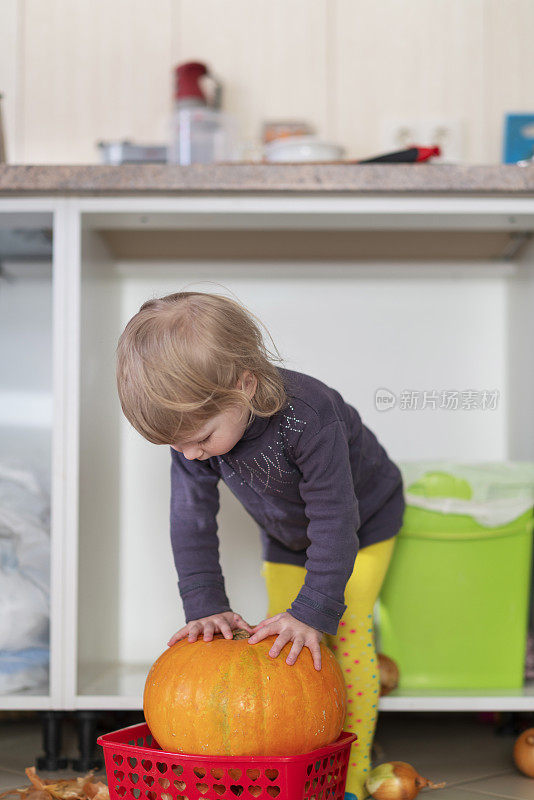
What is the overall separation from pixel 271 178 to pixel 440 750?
0.84 m

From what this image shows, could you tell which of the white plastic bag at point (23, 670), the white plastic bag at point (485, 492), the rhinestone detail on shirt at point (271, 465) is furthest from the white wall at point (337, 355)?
the rhinestone detail on shirt at point (271, 465)

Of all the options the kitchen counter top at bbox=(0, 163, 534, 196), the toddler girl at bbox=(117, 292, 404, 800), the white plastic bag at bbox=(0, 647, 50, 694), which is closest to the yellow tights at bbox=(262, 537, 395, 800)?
the toddler girl at bbox=(117, 292, 404, 800)

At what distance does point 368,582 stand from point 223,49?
125cm

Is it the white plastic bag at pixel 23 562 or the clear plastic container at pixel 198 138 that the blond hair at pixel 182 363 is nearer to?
the white plastic bag at pixel 23 562

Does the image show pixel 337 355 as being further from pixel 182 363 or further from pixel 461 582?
pixel 182 363

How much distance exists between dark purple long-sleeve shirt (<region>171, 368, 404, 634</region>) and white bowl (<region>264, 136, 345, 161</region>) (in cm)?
62

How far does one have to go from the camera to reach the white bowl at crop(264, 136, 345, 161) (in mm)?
1447

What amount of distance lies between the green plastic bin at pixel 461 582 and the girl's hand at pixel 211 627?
14.3 inches

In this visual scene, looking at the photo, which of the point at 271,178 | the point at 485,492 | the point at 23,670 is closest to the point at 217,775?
the point at 23,670

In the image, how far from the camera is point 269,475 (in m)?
0.92

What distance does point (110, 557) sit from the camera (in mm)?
1330

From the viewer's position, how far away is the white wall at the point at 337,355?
4.48 ft

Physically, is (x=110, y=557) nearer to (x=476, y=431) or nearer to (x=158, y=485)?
(x=158, y=485)

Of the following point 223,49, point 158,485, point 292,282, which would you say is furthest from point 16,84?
point 158,485
